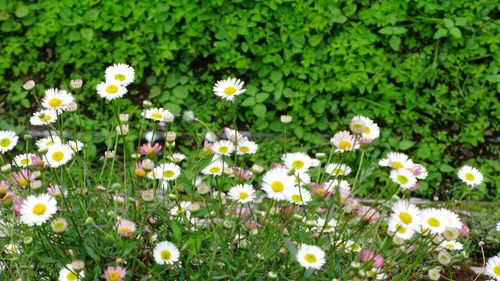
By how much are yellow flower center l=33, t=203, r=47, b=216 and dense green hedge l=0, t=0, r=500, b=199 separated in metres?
2.10

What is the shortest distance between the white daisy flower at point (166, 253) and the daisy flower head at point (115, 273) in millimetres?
103

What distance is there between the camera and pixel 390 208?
6.12 ft

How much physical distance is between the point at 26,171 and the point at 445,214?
1.16 m

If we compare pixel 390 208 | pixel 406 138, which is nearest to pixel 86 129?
pixel 406 138

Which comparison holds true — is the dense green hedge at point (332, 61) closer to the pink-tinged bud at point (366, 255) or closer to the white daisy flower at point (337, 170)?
the white daisy flower at point (337, 170)

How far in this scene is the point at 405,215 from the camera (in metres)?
1.79

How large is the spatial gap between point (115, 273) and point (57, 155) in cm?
39

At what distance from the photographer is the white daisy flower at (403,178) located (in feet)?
6.07

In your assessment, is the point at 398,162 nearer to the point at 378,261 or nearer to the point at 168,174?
the point at 378,261

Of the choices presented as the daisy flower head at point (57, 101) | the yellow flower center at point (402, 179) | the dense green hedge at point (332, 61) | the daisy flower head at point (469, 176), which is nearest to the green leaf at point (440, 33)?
the dense green hedge at point (332, 61)

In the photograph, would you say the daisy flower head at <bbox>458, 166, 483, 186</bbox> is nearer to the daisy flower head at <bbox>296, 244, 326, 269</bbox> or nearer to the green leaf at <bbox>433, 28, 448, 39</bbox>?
the daisy flower head at <bbox>296, 244, 326, 269</bbox>

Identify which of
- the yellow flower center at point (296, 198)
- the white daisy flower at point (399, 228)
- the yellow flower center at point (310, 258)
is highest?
the yellow flower center at point (296, 198)

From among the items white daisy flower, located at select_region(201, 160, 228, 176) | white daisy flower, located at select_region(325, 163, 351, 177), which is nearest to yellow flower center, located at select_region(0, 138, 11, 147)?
white daisy flower, located at select_region(201, 160, 228, 176)

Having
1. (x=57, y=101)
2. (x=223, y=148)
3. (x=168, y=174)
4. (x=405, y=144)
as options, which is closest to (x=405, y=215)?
(x=223, y=148)
